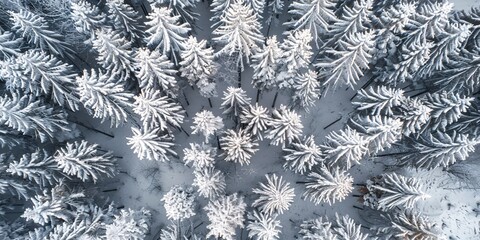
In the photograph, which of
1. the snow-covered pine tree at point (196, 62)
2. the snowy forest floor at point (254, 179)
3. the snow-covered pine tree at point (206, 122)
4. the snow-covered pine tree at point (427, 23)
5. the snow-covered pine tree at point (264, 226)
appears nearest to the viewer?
the snow-covered pine tree at point (264, 226)

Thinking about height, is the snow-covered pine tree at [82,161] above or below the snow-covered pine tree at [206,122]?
below

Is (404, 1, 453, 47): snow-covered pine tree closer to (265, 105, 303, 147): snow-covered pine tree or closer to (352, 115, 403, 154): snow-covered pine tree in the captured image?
(352, 115, 403, 154): snow-covered pine tree

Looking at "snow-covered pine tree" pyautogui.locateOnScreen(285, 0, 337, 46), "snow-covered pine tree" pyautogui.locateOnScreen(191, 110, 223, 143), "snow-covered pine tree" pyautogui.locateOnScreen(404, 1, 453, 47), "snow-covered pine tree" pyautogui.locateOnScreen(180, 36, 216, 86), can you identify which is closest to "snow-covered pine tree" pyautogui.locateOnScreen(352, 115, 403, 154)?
"snow-covered pine tree" pyautogui.locateOnScreen(404, 1, 453, 47)

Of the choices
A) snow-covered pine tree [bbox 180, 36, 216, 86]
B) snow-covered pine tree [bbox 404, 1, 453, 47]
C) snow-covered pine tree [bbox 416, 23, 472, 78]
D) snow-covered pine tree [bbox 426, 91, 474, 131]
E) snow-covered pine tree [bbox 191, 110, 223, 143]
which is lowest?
snow-covered pine tree [bbox 191, 110, 223, 143]

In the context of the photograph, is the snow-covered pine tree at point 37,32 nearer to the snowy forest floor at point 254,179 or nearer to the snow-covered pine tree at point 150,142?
the snowy forest floor at point 254,179

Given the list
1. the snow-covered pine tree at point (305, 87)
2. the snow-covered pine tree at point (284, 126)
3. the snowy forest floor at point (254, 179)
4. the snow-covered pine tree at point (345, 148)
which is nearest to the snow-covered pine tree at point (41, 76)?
the snowy forest floor at point (254, 179)

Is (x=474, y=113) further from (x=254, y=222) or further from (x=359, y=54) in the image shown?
(x=254, y=222)
